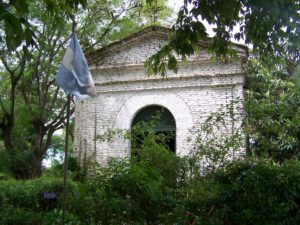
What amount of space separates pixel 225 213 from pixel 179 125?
7.79 m

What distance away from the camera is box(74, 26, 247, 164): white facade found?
12.9 metres

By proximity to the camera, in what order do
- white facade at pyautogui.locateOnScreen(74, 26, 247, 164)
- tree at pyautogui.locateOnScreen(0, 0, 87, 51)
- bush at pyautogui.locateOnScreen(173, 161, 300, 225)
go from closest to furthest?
tree at pyautogui.locateOnScreen(0, 0, 87, 51)
bush at pyautogui.locateOnScreen(173, 161, 300, 225)
white facade at pyautogui.locateOnScreen(74, 26, 247, 164)

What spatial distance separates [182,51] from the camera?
21.3 ft

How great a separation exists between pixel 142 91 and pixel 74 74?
648cm

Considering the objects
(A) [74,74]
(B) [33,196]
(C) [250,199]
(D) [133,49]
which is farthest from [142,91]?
(C) [250,199]

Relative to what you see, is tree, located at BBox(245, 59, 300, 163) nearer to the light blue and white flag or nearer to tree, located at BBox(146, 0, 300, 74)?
Answer: tree, located at BBox(146, 0, 300, 74)

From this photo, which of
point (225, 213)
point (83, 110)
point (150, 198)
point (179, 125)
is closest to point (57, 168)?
point (83, 110)

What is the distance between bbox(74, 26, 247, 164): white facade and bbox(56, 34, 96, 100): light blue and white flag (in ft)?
17.6

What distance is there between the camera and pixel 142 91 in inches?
544

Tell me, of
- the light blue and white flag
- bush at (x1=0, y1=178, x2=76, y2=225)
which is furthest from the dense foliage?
the light blue and white flag

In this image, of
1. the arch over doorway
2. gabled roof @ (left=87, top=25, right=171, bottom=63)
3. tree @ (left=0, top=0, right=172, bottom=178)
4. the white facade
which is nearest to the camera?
the white facade

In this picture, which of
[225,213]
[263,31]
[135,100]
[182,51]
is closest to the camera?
[225,213]

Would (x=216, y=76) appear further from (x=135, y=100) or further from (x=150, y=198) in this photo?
(x=150, y=198)

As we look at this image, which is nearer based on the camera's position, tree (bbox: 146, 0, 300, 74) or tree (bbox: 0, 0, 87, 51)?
tree (bbox: 0, 0, 87, 51)
